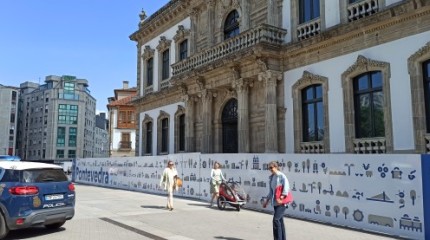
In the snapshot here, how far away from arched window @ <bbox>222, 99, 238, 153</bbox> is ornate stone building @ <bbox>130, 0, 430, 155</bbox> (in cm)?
5

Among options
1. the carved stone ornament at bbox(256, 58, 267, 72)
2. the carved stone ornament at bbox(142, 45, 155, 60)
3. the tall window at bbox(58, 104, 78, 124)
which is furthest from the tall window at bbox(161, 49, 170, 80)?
the tall window at bbox(58, 104, 78, 124)

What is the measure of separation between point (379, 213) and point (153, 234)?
16.8 ft

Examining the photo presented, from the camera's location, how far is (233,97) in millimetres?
20062

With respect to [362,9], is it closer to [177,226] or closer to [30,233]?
[177,226]

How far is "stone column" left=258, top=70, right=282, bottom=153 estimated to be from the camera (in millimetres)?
16656

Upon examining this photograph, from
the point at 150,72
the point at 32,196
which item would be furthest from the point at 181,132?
the point at 32,196

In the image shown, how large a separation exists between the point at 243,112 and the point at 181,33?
938cm

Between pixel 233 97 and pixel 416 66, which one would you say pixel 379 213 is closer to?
pixel 416 66

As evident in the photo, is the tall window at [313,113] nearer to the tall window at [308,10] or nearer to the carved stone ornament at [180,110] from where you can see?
the tall window at [308,10]

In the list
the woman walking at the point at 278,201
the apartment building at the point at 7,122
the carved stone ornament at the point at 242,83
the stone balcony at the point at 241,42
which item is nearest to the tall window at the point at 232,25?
the stone balcony at the point at 241,42

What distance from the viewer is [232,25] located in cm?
2097

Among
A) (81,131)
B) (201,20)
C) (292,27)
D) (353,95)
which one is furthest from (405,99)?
(81,131)

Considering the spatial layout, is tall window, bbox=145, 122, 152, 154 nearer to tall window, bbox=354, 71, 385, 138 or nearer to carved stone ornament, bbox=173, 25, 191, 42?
carved stone ornament, bbox=173, 25, 191, 42

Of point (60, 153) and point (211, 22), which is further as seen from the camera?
point (60, 153)
